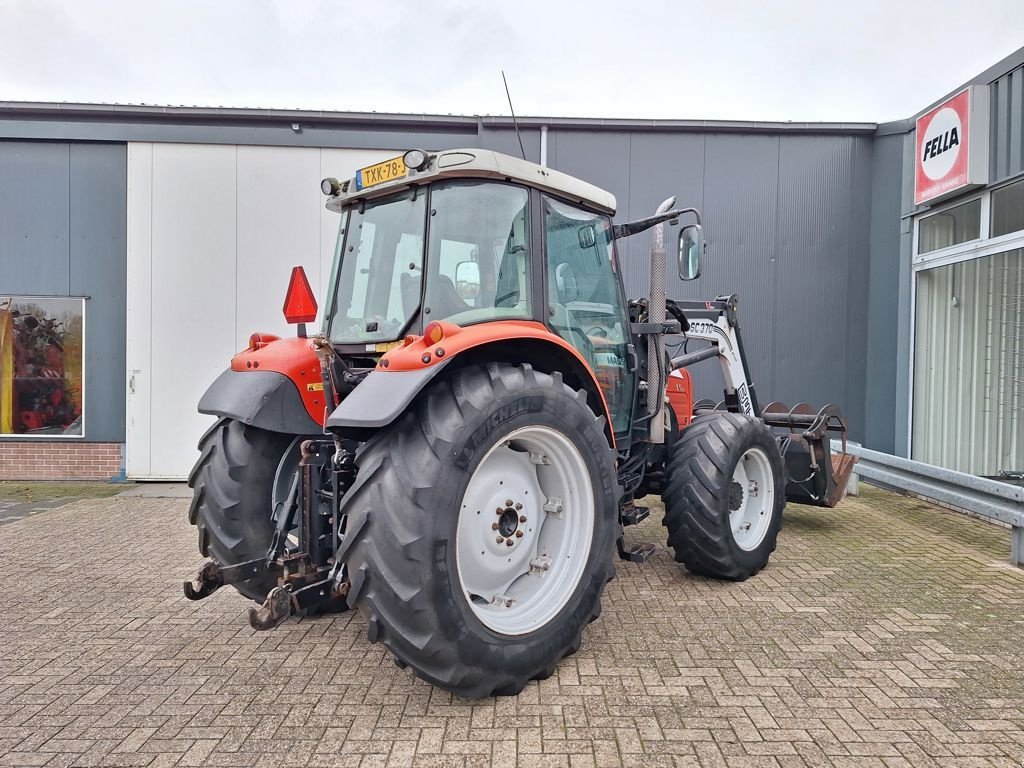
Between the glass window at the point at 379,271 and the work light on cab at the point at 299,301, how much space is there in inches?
8.7

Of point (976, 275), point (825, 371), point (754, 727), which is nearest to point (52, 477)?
point (754, 727)

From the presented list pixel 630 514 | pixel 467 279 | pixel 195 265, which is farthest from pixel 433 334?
pixel 195 265

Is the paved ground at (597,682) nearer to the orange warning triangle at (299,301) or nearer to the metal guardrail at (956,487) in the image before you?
the metal guardrail at (956,487)

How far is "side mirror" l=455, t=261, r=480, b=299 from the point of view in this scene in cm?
310

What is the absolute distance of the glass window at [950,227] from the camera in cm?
691

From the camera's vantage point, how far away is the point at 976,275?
781 cm

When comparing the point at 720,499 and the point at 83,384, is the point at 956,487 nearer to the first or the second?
the point at 720,499

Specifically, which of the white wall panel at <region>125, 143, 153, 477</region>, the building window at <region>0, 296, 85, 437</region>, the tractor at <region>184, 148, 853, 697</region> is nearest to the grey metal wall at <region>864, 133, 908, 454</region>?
the tractor at <region>184, 148, 853, 697</region>

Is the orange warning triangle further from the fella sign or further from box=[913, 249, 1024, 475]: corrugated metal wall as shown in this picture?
box=[913, 249, 1024, 475]: corrugated metal wall

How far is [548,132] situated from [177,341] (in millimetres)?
5057

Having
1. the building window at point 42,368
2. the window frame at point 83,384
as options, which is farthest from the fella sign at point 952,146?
the building window at point 42,368

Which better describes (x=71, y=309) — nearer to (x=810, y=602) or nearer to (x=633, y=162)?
(x=633, y=162)

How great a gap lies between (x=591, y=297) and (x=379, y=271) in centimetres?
118

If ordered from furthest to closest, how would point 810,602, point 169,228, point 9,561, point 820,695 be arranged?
point 169,228, point 9,561, point 810,602, point 820,695
